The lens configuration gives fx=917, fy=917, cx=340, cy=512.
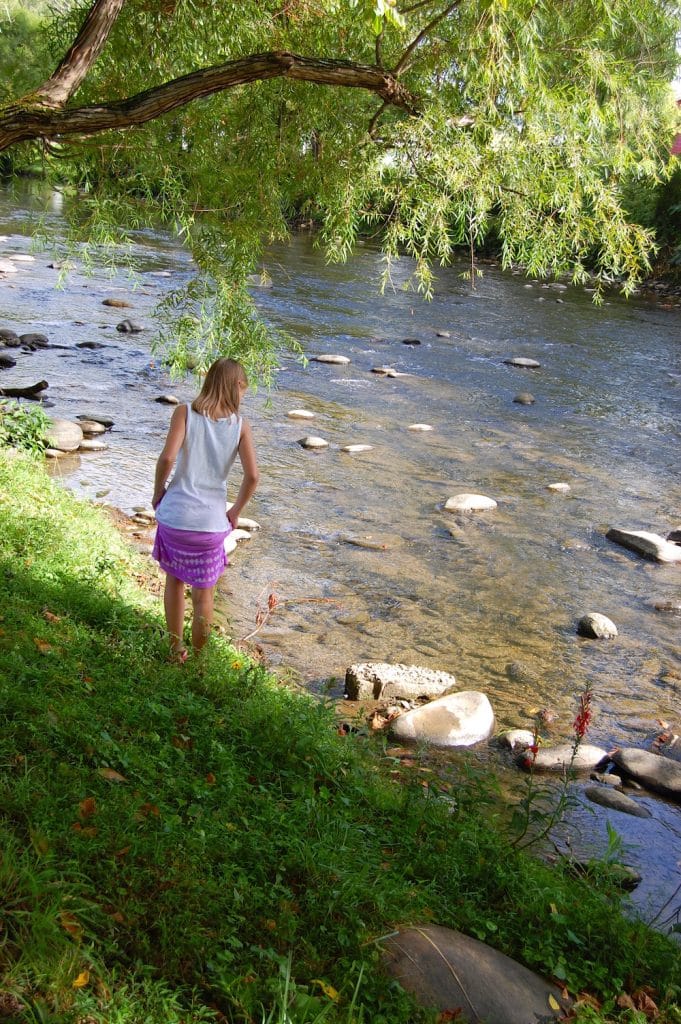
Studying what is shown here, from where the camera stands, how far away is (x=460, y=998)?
115 inches

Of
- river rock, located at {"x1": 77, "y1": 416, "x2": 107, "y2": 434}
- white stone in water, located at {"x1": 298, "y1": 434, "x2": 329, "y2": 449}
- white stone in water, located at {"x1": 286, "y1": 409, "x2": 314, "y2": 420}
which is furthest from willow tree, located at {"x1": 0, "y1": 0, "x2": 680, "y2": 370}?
white stone in water, located at {"x1": 286, "y1": 409, "x2": 314, "y2": 420}

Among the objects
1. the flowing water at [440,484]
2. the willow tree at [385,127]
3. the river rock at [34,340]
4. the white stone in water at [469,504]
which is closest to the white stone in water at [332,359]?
the flowing water at [440,484]

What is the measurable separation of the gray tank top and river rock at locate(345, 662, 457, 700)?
165cm

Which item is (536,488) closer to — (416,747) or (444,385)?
(444,385)

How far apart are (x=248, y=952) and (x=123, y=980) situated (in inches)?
15.8

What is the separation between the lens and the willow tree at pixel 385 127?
5602 mm

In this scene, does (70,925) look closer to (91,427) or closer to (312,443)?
(91,427)

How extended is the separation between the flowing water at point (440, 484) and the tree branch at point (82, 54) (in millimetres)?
2842

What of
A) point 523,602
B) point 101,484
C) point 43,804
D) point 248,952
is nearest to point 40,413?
point 101,484

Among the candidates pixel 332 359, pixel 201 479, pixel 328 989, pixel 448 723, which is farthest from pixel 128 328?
pixel 328 989

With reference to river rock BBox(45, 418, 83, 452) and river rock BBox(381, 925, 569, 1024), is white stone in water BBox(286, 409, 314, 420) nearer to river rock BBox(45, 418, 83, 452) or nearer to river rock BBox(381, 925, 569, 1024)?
river rock BBox(45, 418, 83, 452)

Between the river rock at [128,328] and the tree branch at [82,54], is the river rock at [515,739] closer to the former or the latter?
the tree branch at [82,54]

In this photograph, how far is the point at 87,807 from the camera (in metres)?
3.24

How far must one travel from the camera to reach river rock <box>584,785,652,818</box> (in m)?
5.14
